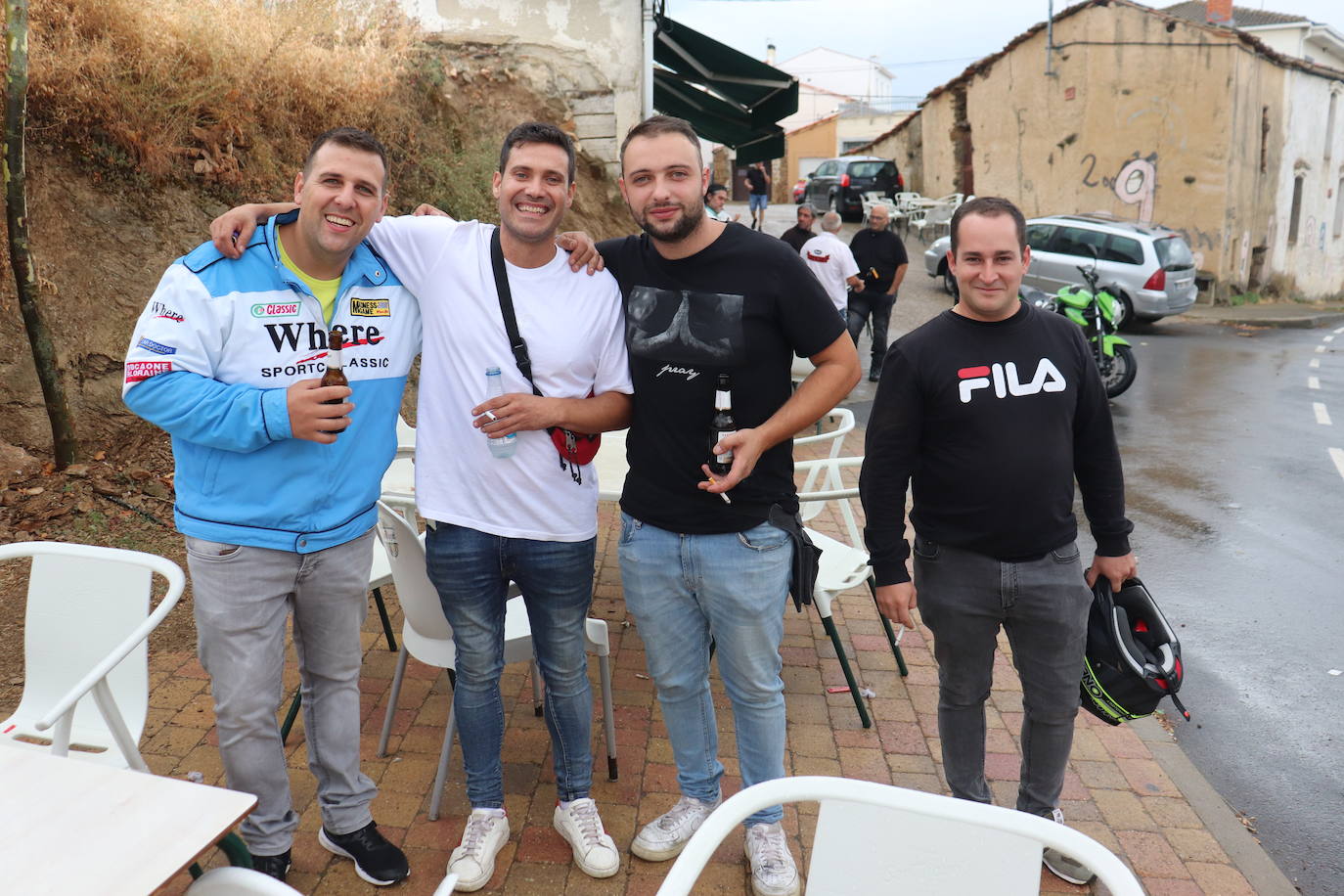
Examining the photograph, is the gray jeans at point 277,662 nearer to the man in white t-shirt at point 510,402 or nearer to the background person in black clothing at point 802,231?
the man in white t-shirt at point 510,402

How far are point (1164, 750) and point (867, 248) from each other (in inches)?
320

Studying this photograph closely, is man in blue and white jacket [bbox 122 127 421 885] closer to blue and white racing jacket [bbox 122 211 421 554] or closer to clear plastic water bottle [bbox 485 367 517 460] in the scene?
blue and white racing jacket [bbox 122 211 421 554]

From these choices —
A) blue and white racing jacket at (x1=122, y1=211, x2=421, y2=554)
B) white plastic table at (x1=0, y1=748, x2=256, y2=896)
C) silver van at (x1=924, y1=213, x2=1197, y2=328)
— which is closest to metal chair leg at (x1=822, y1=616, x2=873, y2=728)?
blue and white racing jacket at (x1=122, y1=211, x2=421, y2=554)

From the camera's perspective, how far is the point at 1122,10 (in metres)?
21.5

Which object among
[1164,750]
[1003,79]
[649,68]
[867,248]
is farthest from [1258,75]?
[1164,750]

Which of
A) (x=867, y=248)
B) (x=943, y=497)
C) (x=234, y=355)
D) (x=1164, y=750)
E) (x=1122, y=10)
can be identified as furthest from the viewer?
(x=1122, y=10)

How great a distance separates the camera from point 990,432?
102 inches

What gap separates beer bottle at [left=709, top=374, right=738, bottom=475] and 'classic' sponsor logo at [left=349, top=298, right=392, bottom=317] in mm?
914

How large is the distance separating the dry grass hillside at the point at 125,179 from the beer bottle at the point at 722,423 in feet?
9.55

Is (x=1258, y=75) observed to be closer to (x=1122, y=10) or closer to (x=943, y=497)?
(x=1122, y=10)

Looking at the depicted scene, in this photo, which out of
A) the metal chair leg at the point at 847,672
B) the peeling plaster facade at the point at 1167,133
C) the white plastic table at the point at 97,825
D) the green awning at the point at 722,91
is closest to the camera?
the white plastic table at the point at 97,825

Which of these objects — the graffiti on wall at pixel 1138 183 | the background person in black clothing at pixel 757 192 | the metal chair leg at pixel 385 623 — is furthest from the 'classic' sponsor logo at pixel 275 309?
the graffiti on wall at pixel 1138 183

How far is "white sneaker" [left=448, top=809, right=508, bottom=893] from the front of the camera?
2.74 metres

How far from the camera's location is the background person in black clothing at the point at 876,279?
11117mm
